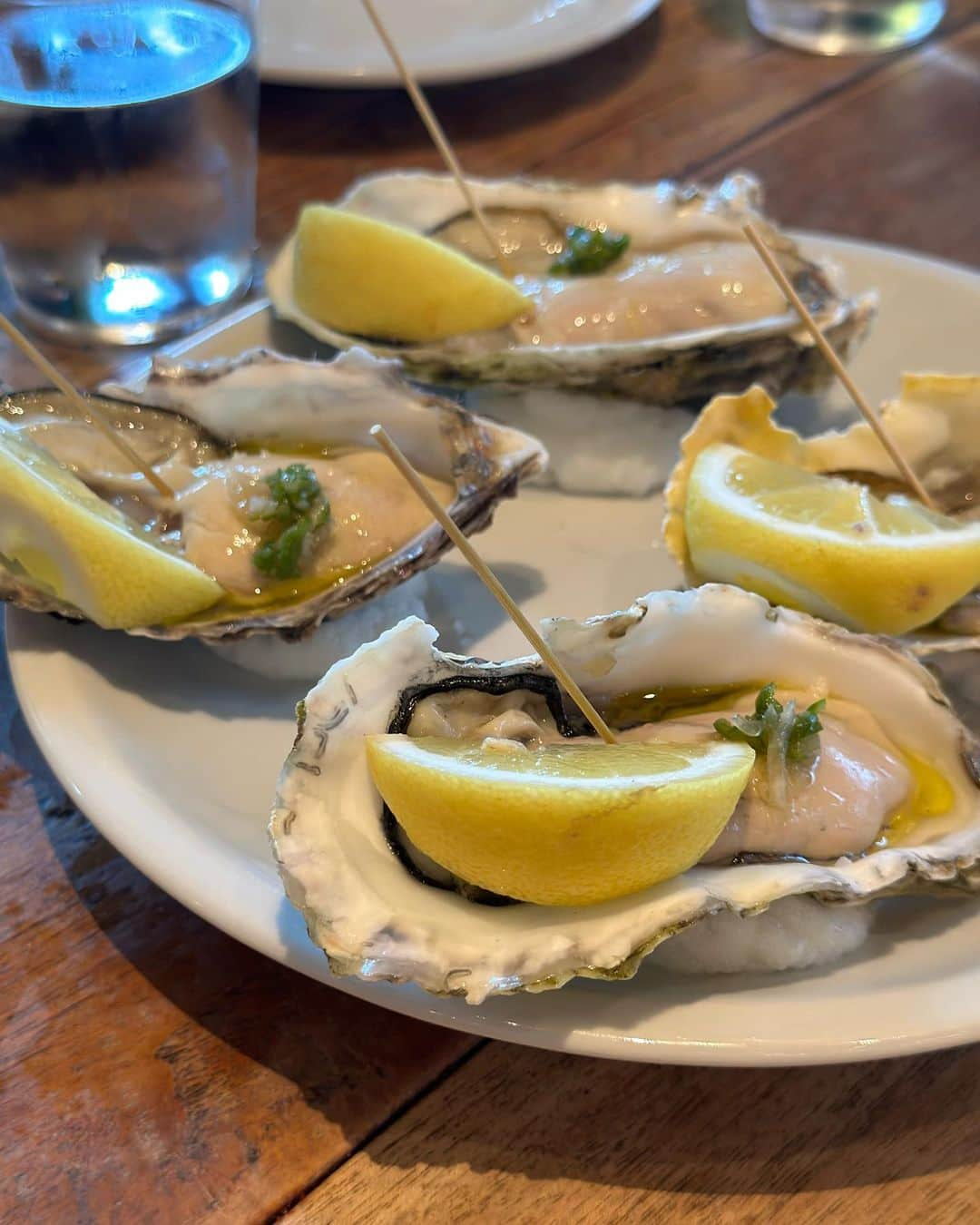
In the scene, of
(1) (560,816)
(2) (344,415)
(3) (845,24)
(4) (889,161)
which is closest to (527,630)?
(1) (560,816)

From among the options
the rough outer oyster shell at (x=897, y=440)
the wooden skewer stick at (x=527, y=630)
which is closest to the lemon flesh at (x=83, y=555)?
the wooden skewer stick at (x=527, y=630)

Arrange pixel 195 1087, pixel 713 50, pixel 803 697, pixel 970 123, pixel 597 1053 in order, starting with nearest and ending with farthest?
pixel 597 1053
pixel 195 1087
pixel 803 697
pixel 970 123
pixel 713 50

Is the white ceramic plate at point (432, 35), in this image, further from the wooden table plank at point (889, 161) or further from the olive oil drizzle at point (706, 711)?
the olive oil drizzle at point (706, 711)

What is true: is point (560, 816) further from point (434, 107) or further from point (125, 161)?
point (434, 107)

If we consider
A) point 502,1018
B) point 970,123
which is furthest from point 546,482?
point 970,123

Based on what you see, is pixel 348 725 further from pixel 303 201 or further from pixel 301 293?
pixel 303 201
